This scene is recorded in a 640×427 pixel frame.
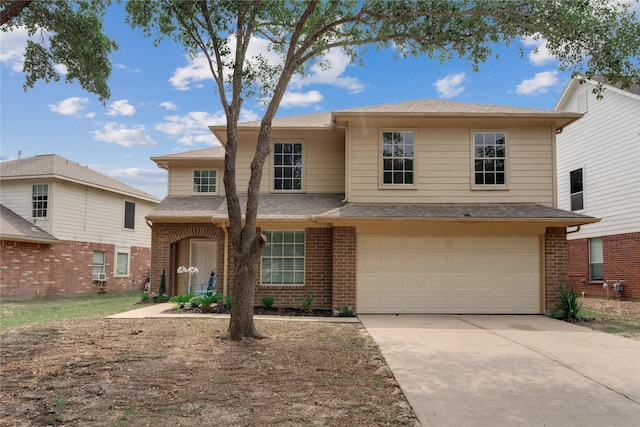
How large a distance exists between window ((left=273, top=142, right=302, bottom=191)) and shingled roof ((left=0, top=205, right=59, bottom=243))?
1040cm

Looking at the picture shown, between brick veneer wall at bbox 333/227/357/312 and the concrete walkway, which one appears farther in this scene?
brick veneer wall at bbox 333/227/357/312

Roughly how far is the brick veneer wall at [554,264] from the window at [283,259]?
6.63m

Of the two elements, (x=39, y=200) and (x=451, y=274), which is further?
(x=39, y=200)

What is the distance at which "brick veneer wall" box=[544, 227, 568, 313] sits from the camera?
12.0m

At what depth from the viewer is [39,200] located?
19.2 metres

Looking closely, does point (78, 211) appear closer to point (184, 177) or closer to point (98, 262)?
point (98, 262)

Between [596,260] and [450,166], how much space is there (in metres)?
9.11

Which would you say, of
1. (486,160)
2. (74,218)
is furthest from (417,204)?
(74,218)

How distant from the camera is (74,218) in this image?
1989 centimetres

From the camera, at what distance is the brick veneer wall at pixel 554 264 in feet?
39.2

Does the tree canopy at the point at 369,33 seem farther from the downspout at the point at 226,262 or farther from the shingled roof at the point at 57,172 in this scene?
the shingled roof at the point at 57,172

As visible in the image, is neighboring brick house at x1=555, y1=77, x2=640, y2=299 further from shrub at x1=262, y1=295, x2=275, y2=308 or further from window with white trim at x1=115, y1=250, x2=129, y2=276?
window with white trim at x1=115, y1=250, x2=129, y2=276

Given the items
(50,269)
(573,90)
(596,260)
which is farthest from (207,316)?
(573,90)

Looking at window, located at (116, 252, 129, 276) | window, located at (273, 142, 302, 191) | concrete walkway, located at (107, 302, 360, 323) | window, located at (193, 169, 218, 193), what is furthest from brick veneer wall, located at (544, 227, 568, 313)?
window, located at (116, 252, 129, 276)
